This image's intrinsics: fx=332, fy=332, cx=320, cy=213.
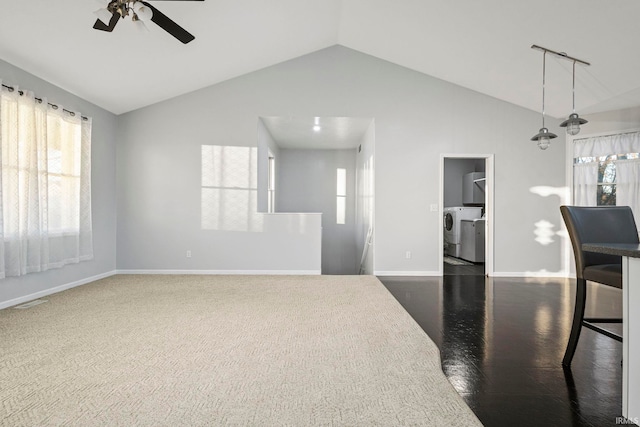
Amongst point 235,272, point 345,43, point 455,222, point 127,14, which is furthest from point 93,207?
point 455,222

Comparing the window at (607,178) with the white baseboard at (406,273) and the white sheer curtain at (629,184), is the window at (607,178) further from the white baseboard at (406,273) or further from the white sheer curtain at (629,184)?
the white baseboard at (406,273)

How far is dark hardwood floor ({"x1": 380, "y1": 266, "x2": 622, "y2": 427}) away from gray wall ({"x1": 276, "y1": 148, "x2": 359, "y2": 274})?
3781 mm

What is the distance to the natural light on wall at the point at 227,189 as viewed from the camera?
5.33m

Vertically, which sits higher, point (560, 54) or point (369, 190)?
point (560, 54)

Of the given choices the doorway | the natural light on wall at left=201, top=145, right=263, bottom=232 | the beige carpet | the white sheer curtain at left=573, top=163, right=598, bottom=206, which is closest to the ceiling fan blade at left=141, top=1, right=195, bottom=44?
the beige carpet

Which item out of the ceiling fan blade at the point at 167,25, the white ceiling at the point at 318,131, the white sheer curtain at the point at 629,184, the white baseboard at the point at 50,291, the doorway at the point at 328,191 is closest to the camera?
the ceiling fan blade at the point at 167,25

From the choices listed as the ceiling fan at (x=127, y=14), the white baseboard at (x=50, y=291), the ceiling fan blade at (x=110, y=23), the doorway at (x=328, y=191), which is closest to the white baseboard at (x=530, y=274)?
the doorway at (x=328, y=191)

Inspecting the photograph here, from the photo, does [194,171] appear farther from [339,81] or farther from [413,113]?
[413,113]

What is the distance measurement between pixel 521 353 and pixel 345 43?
4818 mm

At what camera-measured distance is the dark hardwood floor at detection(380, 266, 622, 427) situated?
1.70m

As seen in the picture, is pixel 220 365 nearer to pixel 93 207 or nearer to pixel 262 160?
pixel 93 207

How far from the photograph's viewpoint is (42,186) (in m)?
3.72

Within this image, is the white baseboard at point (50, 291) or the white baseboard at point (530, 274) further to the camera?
the white baseboard at point (530, 274)

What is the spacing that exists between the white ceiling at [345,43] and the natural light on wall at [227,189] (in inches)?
45.7
